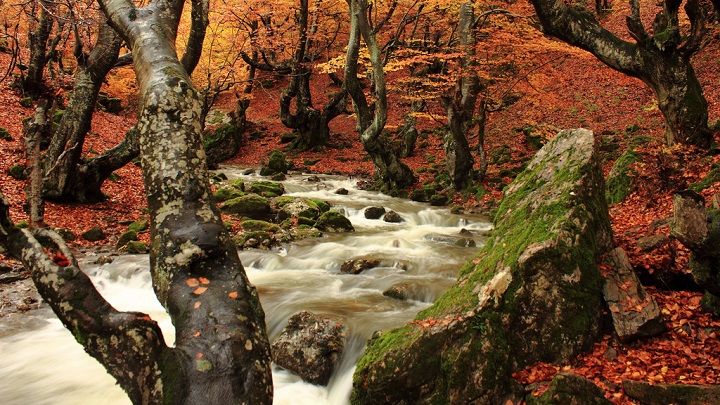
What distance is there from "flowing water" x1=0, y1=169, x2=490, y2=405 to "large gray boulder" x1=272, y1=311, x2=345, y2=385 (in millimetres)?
109

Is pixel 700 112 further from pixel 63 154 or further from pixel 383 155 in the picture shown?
pixel 63 154

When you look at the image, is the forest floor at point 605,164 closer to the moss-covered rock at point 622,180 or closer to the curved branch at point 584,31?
the moss-covered rock at point 622,180

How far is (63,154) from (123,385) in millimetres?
10760

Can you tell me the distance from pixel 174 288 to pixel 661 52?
9135mm

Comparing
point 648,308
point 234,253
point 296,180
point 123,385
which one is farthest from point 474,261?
point 296,180

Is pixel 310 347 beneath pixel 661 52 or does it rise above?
beneath

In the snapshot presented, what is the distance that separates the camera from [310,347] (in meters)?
5.75

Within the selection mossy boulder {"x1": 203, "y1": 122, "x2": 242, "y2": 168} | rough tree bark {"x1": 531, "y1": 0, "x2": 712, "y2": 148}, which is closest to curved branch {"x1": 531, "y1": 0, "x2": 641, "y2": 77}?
rough tree bark {"x1": 531, "y1": 0, "x2": 712, "y2": 148}

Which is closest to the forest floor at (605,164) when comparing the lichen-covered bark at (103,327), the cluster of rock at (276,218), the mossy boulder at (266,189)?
the cluster of rock at (276,218)

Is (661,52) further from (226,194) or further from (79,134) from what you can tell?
(79,134)

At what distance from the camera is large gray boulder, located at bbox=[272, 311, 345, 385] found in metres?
5.55

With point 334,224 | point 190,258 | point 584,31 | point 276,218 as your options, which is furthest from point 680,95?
point 276,218

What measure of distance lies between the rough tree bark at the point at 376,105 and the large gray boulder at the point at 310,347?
1012 centimetres

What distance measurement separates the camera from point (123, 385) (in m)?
1.77
